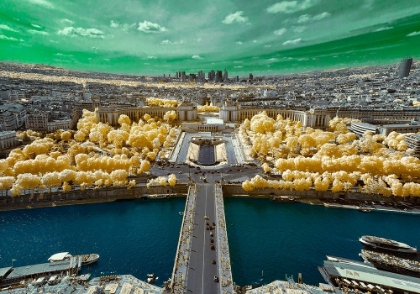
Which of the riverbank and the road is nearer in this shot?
the road

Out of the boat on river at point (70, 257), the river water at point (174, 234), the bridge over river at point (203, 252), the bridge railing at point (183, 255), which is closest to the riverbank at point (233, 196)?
the river water at point (174, 234)

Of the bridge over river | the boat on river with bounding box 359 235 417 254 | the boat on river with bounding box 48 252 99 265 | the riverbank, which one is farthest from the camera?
the riverbank

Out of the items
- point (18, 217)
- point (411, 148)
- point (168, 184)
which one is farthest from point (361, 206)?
point (18, 217)

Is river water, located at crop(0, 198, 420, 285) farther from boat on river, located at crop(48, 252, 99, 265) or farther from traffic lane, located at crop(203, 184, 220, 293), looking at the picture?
traffic lane, located at crop(203, 184, 220, 293)

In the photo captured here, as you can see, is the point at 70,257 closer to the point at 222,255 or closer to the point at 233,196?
the point at 222,255

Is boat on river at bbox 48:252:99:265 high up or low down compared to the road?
down

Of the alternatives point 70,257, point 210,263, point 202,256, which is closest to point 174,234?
point 202,256

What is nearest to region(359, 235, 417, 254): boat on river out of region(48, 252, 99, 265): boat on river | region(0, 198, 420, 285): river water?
region(0, 198, 420, 285): river water
